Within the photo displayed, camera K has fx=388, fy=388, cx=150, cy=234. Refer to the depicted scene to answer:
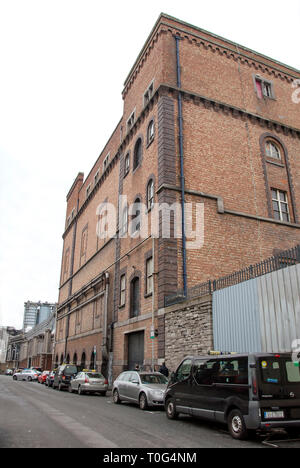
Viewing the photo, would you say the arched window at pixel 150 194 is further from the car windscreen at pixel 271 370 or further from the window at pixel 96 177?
the window at pixel 96 177

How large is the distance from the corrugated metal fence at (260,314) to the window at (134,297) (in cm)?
833

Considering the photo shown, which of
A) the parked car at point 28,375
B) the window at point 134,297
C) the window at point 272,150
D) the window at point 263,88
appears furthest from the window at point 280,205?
Answer: the parked car at point 28,375

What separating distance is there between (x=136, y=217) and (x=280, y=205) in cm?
913

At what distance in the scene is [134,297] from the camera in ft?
76.5

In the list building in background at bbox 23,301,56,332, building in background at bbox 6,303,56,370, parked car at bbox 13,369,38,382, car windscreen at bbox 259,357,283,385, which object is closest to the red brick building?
car windscreen at bbox 259,357,283,385

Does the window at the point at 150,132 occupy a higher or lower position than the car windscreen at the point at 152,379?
higher

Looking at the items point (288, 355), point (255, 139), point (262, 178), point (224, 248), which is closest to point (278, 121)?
point (255, 139)

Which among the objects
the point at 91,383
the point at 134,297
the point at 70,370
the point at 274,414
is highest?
the point at 134,297

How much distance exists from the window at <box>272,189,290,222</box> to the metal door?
11097 millimetres

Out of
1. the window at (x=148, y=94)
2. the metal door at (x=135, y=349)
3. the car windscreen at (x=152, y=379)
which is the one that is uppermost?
the window at (x=148, y=94)

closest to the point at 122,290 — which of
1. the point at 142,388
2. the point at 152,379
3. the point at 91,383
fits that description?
the point at 91,383

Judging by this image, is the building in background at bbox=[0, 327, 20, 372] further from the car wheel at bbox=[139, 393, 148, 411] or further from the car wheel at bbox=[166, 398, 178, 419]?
the car wheel at bbox=[166, 398, 178, 419]

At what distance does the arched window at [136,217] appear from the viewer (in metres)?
23.9

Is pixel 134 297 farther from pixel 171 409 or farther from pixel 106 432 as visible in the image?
pixel 106 432
